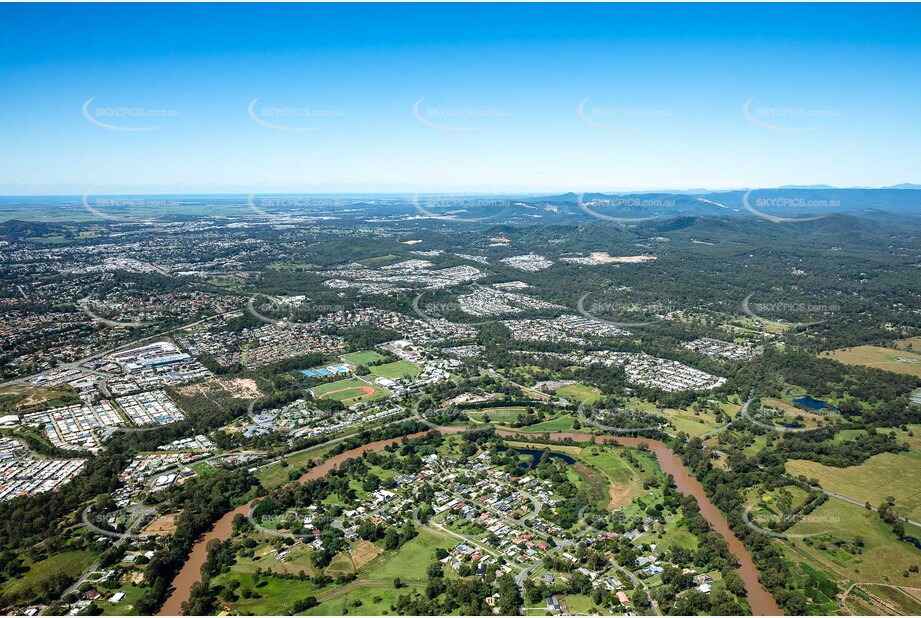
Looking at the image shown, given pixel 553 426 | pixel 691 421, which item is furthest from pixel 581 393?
pixel 691 421

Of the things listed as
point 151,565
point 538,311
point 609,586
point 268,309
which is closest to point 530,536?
point 609,586

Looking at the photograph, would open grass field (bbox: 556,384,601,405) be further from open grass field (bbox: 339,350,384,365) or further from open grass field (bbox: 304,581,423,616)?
open grass field (bbox: 304,581,423,616)

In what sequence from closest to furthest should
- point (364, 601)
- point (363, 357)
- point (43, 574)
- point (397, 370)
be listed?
point (364, 601) < point (43, 574) < point (397, 370) < point (363, 357)

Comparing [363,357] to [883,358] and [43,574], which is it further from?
[883,358]

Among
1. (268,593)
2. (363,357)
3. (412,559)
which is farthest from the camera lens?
(363,357)

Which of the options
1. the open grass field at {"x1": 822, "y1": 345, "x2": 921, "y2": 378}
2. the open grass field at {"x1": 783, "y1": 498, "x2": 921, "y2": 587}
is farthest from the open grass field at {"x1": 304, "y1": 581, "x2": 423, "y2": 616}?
the open grass field at {"x1": 822, "y1": 345, "x2": 921, "y2": 378}

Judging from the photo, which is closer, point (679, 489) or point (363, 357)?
point (679, 489)

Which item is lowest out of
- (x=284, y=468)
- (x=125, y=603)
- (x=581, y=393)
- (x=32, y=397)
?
(x=581, y=393)

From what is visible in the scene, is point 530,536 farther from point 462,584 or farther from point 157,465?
point 157,465
